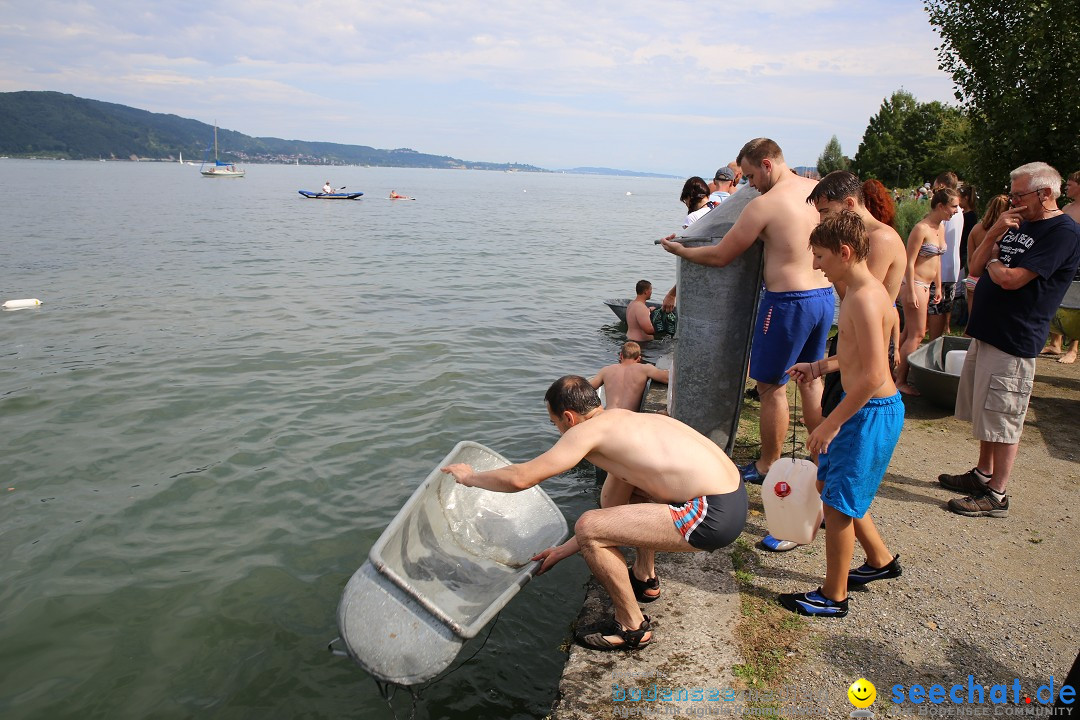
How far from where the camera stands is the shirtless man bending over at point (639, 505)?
332 cm

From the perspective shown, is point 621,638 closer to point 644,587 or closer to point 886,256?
point 644,587

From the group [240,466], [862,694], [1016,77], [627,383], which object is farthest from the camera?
[1016,77]

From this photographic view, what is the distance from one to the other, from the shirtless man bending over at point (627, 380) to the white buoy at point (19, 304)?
13010 millimetres

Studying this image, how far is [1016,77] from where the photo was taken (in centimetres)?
1259

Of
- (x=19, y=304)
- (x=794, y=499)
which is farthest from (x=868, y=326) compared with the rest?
(x=19, y=304)

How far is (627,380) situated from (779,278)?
1728 millimetres

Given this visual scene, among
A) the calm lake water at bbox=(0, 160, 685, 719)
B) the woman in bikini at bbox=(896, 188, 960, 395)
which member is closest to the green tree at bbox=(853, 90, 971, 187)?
the calm lake water at bbox=(0, 160, 685, 719)

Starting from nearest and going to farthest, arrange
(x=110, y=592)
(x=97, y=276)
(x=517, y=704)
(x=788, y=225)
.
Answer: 1. (x=517, y=704)
2. (x=788, y=225)
3. (x=110, y=592)
4. (x=97, y=276)

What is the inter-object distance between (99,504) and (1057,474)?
7.94 metres

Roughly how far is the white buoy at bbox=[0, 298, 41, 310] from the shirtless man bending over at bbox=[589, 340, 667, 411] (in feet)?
42.7

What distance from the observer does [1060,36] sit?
39.1 ft

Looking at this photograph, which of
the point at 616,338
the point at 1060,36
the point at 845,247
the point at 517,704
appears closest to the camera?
the point at 845,247

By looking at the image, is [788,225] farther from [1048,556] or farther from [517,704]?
[517,704]

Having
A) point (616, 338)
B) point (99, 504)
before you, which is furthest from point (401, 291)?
point (99, 504)
